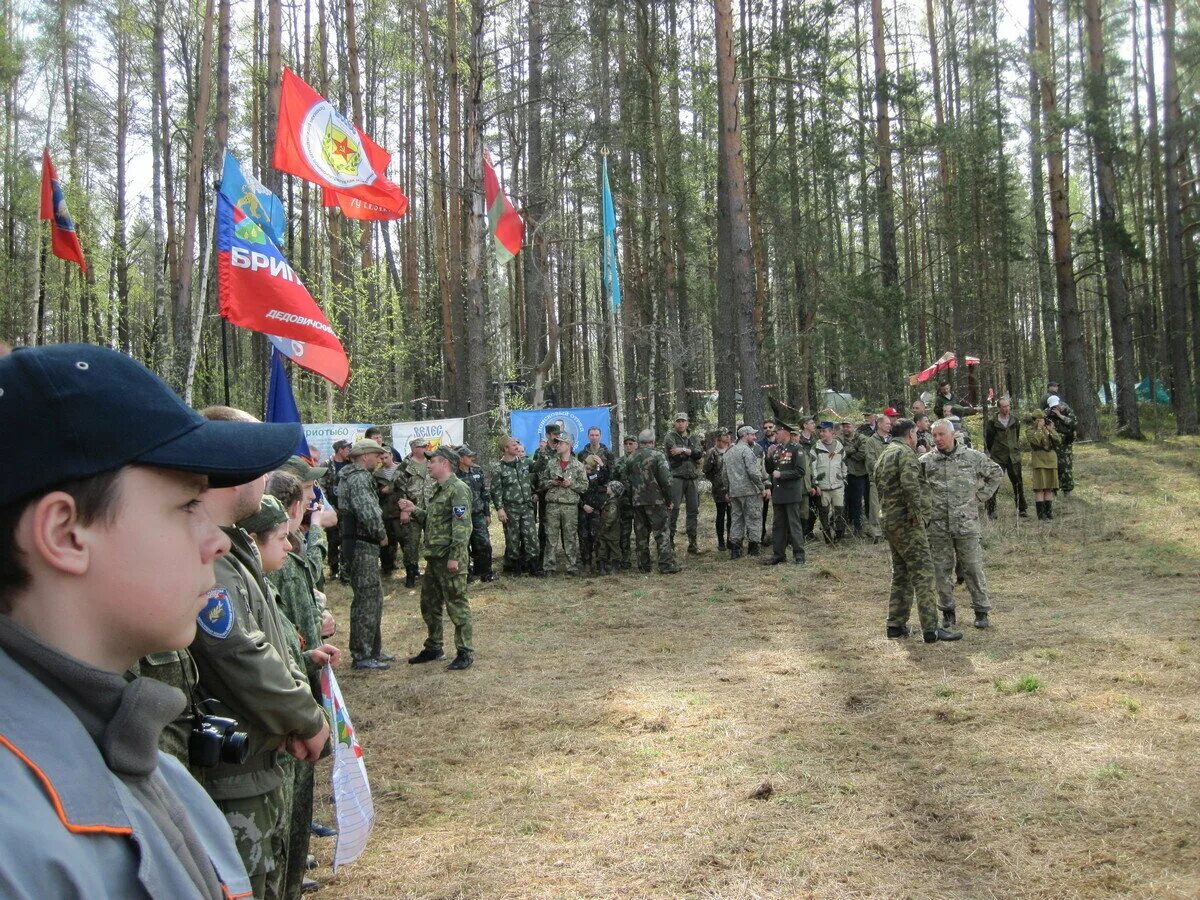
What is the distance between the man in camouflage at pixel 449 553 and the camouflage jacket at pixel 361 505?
0.48 m

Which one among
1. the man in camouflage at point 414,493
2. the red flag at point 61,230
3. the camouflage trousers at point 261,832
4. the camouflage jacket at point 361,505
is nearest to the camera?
the camouflage trousers at point 261,832

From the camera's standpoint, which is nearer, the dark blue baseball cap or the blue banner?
the dark blue baseball cap

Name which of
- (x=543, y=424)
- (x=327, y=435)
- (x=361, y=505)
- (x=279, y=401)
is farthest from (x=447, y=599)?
(x=543, y=424)

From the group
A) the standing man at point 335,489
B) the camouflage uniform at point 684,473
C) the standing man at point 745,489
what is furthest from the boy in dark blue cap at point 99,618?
the camouflage uniform at point 684,473

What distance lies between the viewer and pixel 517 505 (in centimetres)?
1386

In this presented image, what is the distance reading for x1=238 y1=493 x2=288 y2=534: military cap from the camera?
3547mm

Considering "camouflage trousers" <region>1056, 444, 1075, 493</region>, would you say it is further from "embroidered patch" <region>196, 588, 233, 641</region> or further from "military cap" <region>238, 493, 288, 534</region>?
"embroidered patch" <region>196, 588, 233, 641</region>

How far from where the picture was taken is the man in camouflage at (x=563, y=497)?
13.9 m

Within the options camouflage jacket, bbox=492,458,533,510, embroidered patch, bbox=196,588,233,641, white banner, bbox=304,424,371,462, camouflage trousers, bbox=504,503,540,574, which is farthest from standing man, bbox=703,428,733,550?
embroidered patch, bbox=196,588,233,641

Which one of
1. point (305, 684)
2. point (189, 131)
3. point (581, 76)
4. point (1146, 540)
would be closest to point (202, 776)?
point (305, 684)

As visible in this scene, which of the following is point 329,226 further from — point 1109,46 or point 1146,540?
point 1109,46

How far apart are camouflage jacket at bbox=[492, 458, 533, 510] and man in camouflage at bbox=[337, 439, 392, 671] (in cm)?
480

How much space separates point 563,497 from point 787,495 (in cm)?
337

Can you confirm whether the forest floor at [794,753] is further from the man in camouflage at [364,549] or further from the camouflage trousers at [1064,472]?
the camouflage trousers at [1064,472]
